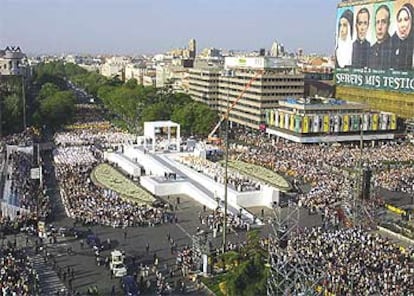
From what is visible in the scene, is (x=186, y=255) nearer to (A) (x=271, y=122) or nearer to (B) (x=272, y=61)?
(A) (x=271, y=122)

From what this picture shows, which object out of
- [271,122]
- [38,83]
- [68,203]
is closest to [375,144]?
[271,122]

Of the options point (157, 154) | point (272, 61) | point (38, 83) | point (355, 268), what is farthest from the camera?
point (38, 83)

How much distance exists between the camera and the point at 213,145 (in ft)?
180

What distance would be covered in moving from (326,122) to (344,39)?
25672 millimetres

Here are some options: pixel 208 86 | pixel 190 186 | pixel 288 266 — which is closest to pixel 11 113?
pixel 208 86

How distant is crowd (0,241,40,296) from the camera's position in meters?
20.1

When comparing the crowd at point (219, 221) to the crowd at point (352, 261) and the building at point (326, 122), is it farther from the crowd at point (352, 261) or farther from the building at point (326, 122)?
the building at point (326, 122)

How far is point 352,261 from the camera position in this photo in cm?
2250

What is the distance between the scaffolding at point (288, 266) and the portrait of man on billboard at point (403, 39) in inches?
1557

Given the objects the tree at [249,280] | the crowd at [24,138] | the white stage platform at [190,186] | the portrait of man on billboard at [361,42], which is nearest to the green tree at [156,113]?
the crowd at [24,138]

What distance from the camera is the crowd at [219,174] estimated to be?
3502 centimetres

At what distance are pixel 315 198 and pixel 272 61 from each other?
40.5 meters

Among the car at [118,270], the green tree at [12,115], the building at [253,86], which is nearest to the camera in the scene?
the car at [118,270]

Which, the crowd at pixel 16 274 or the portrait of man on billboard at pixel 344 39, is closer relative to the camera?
the crowd at pixel 16 274
